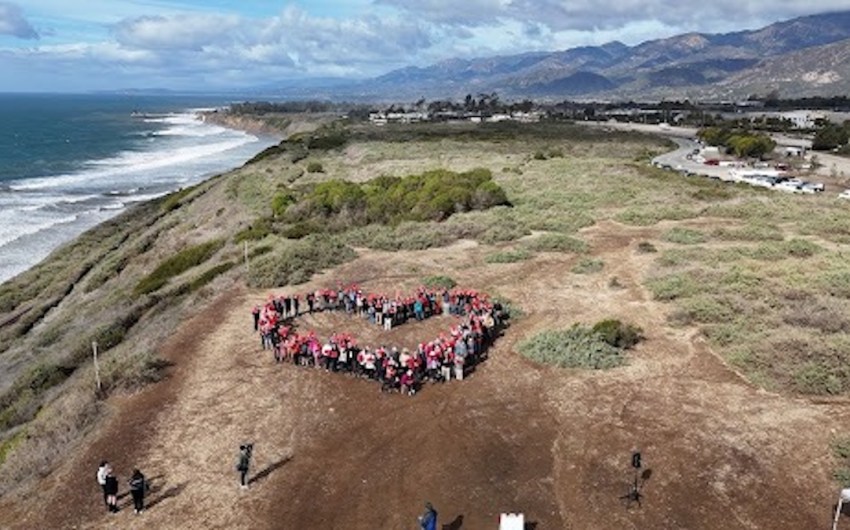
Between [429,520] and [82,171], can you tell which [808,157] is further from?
[82,171]

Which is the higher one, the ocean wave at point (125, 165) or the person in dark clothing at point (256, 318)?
the person in dark clothing at point (256, 318)

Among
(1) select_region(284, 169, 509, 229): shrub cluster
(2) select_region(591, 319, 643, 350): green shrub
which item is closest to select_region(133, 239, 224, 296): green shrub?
(1) select_region(284, 169, 509, 229): shrub cluster

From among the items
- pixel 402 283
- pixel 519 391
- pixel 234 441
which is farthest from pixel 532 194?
pixel 234 441

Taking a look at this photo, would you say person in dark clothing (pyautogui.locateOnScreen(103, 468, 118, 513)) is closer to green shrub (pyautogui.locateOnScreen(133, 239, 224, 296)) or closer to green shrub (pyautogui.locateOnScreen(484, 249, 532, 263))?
green shrub (pyautogui.locateOnScreen(133, 239, 224, 296))

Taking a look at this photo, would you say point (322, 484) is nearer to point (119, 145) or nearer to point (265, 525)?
point (265, 525)

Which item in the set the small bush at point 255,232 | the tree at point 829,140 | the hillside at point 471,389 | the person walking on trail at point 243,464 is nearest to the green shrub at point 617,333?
the hillside at point 471,389

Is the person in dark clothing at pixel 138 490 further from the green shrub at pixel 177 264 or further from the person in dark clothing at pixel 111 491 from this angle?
the green shrub at pixel 177 264

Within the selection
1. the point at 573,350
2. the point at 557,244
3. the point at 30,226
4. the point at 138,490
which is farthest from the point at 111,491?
the point at 30,226
